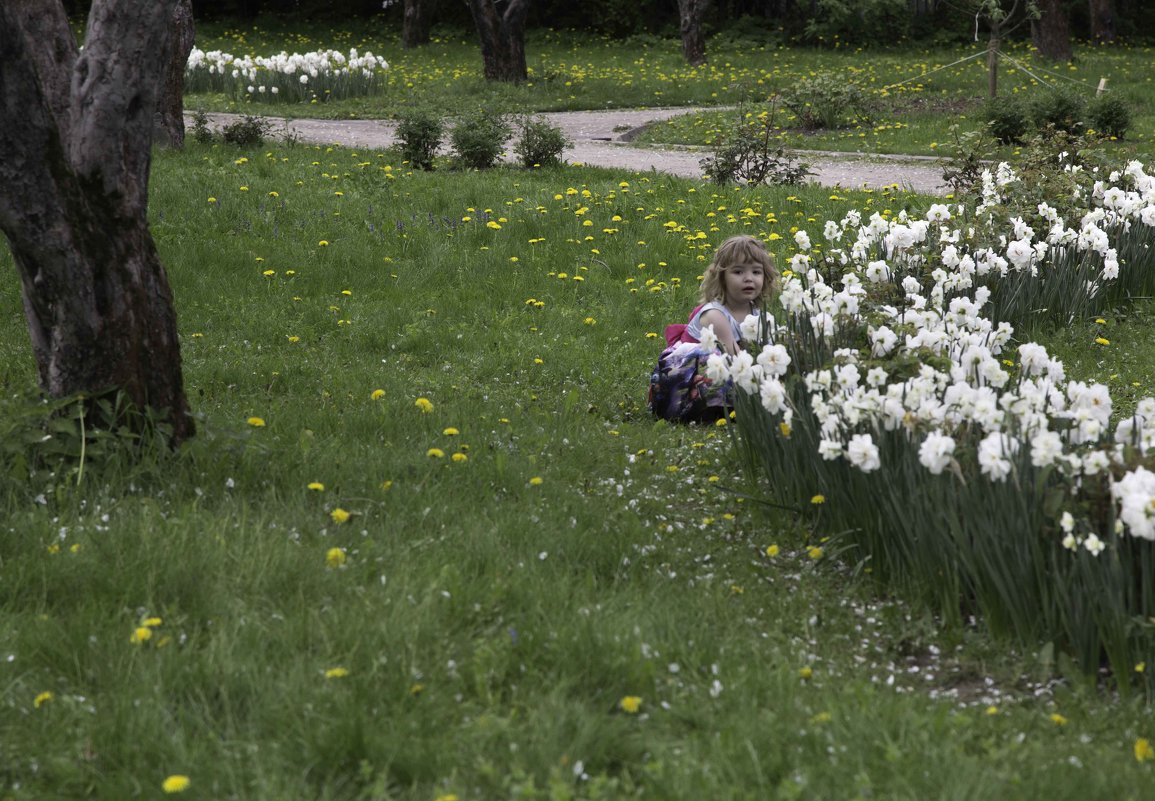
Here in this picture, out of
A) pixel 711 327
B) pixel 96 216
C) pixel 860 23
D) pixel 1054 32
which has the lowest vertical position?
pixel 711 327

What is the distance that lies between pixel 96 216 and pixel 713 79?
63.9ft

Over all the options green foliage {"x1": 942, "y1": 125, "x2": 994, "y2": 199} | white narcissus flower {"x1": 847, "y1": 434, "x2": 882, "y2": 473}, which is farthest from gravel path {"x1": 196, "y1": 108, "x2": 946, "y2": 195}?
white narcissus flower {"x1": 847, "y1": 434, "x2": 882, "y2": 473}

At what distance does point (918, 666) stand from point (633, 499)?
1.37 metres

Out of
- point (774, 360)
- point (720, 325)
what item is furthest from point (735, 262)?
point (774, 360)

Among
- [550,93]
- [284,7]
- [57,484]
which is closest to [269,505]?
[57,484]

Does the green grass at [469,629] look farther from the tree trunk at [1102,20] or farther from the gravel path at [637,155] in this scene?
the tree trunk at [1102,20]

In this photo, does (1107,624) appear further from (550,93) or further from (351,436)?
(550,93)

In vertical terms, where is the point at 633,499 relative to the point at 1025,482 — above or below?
below

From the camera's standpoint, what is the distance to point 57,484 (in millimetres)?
4113

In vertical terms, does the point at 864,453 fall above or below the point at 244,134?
below

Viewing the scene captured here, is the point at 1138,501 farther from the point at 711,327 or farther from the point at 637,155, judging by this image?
the point at 637,155

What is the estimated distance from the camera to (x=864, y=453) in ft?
12.0

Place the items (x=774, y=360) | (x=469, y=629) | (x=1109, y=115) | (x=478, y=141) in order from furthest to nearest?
(x=1109, y=115), (x=478, y=141), (x=774, y=360), (x=469, y=629)

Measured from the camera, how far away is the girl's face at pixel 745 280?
5.84 metres
